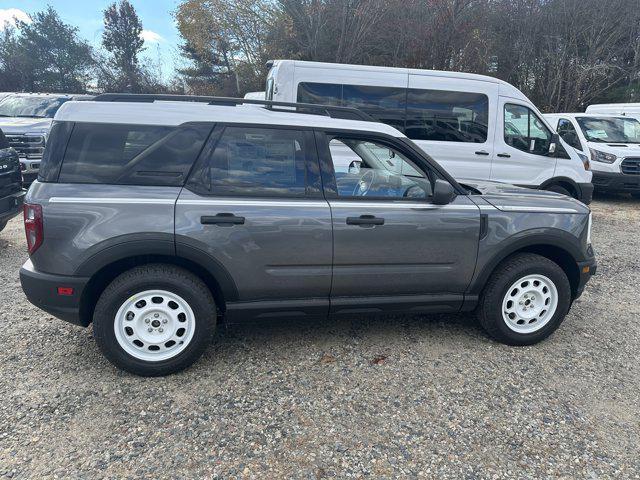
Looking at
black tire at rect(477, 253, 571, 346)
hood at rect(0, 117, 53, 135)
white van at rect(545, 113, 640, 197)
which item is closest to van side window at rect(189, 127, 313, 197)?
black tire at rect(477, 253, 571, 346)

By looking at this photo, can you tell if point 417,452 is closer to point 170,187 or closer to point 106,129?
point 170,187

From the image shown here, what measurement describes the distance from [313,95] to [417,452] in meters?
5.55

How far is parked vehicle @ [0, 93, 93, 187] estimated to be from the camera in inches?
375

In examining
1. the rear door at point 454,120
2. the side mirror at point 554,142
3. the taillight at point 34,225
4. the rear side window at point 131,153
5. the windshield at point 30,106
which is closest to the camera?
the taillight at point 34,225

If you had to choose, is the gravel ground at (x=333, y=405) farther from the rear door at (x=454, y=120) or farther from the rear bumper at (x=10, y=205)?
the rear door at (x=454, y=120)

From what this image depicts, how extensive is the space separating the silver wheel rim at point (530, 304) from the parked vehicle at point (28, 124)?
795 cm

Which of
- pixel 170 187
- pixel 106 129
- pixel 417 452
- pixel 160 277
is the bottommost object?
pixel 417 452

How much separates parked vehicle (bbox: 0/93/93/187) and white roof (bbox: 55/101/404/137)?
6.01m

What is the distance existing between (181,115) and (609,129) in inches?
440

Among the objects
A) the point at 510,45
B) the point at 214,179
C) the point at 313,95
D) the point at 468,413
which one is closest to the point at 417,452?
the point at 468,413

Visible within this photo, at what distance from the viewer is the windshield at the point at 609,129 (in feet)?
35.2

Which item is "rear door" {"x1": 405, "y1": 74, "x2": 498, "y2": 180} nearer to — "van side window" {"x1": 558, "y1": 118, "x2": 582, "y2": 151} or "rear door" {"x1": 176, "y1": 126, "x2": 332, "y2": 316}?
"van side window" {"x1": 558, "y1": 118, "x2": 582, "y2": 151}

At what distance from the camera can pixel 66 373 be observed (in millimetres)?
3238

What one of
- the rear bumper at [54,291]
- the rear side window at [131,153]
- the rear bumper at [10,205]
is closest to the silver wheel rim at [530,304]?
the rear side window at [131,153]
